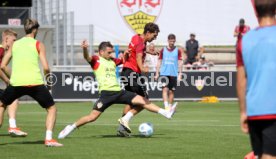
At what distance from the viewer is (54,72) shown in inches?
1202

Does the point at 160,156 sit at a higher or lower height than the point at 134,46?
lower

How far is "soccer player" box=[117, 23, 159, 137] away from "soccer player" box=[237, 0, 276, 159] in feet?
28.0

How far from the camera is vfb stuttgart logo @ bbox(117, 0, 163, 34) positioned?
1688 inches

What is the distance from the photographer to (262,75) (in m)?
7.23

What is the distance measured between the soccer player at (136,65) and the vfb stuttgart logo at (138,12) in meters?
26.1

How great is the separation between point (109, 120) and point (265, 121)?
13677 mm

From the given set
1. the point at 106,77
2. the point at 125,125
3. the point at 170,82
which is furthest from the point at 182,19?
the point at 106,77

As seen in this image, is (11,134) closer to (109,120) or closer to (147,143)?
(147,143)

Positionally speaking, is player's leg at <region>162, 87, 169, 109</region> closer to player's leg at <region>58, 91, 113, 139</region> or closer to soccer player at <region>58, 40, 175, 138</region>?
soccer player at <region>58, 40, 175, 138</region>

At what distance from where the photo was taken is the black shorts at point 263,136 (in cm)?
713

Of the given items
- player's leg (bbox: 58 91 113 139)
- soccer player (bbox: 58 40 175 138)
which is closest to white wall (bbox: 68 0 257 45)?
Result: soccer player (bbox: 58 40 175 138)

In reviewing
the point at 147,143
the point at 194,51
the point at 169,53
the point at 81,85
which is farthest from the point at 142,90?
the point at 194,51

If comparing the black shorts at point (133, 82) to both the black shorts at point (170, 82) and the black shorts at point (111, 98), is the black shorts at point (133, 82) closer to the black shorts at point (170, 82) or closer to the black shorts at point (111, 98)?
the black shorts at point (111, 98)

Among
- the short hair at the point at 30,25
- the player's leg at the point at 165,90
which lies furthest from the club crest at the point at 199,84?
the short hair at the point at 30,25
